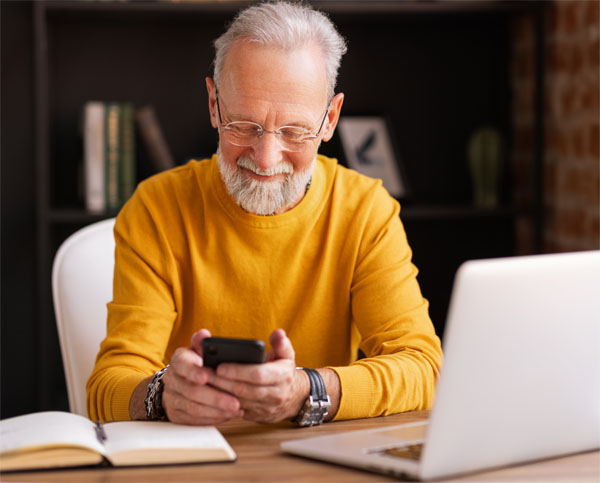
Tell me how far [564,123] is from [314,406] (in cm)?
174

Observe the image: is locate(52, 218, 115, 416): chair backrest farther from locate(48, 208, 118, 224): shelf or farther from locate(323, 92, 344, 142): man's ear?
locate(48, 208, 118, 224): shelf

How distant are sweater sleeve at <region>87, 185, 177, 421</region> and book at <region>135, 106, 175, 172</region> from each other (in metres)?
1.01

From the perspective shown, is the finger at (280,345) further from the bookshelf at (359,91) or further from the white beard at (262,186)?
the bookshelf at (359,91)

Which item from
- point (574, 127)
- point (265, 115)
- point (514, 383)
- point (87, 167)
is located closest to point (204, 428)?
point (514, 383)

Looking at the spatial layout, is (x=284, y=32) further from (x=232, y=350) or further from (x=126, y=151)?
(x=126, y=151)

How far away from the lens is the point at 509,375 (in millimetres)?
945

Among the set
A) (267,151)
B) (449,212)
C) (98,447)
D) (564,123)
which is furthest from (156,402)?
(564,123)

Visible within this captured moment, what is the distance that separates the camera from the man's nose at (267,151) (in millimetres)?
1458

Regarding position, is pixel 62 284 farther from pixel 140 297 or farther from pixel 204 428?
pixel 204 428

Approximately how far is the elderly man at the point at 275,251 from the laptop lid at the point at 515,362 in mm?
323

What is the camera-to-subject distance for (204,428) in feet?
3.67

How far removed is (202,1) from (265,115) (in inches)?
51.4

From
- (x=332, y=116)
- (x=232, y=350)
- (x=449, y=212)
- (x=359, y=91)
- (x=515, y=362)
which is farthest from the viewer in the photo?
(x=359, y=91)

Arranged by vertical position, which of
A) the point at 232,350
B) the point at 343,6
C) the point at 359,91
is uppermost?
the point at 343,6
